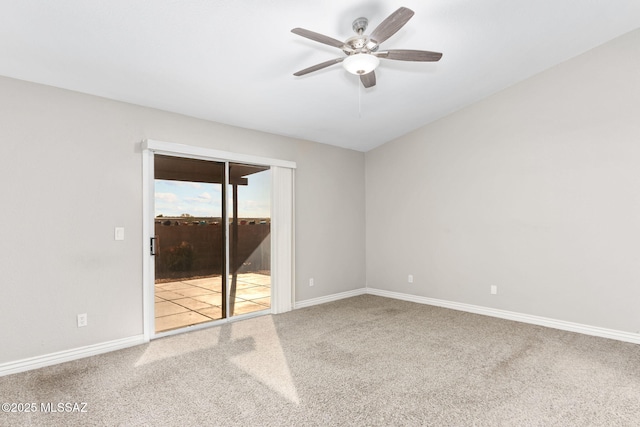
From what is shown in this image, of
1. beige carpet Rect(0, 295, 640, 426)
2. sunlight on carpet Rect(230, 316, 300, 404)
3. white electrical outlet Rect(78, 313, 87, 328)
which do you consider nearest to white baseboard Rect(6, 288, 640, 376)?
beige carpet Rect(0, 295, 640, 426)

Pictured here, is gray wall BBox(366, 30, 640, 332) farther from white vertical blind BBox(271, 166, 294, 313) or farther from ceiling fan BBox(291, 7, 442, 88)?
ceiling fan BBox(291, 7, 442, 88)

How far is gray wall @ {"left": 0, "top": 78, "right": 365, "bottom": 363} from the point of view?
2.96m

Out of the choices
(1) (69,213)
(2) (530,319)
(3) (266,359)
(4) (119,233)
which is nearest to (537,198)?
(2) (530,319)

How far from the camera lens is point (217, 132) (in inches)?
170

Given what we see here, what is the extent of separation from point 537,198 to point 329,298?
10.3ft

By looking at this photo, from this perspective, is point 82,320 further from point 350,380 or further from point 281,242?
point 350,380

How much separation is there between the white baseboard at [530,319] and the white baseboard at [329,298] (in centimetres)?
50

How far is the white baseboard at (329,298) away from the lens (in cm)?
510

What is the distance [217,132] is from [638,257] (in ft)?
15.7

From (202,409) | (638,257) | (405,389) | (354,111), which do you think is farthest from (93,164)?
(638,257)

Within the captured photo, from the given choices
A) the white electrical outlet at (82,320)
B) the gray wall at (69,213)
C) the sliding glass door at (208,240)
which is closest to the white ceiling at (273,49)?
the gray wall at (69,213)

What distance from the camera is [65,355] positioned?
3.15 m

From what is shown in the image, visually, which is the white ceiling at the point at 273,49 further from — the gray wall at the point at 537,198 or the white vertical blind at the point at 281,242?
the white vertical blind at the point at 281,242

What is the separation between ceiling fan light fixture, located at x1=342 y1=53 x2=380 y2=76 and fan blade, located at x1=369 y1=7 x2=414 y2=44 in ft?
0.48
